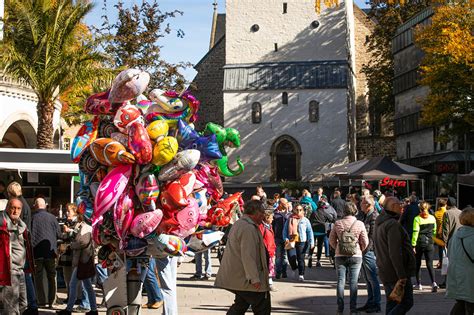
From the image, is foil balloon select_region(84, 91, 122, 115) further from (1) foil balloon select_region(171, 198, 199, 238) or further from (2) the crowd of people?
(2) the crowd of people

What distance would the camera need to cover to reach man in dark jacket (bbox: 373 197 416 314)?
9664 millimetres

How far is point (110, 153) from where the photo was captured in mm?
9492

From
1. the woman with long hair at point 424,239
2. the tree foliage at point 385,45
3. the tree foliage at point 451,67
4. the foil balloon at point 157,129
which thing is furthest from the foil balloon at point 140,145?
the tree foliage at point 385,45

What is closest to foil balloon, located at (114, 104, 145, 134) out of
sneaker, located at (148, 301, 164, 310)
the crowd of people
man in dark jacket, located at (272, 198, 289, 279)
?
the crowd of people

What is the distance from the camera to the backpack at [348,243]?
12508 mm

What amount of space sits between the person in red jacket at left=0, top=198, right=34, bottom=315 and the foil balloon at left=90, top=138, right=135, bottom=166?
1.81m

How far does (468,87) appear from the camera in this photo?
34.6 meters

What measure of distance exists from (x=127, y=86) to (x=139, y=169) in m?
0.95

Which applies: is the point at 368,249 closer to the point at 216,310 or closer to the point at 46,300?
the point at 216,310

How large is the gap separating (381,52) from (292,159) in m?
9.17

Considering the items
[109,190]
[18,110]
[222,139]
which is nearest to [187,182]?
[109,190]

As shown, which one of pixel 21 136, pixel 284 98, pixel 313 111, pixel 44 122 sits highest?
pixel 284 98

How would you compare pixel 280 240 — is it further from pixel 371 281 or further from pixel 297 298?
pixel 371 281

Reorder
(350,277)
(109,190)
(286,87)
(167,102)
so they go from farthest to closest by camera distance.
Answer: (286,87) < (350,277) < (167,102) < (109,190)
